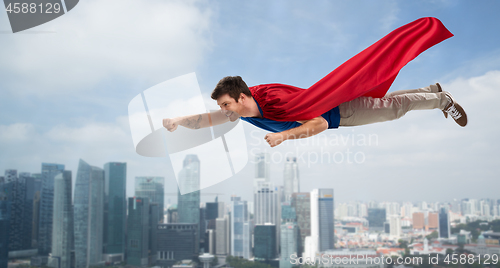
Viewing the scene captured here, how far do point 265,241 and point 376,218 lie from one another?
594 centimetres

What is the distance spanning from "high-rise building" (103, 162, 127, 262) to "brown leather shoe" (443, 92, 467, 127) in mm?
18546

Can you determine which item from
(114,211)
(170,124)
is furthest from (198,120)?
(114,211)

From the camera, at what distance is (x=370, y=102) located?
6.86ft

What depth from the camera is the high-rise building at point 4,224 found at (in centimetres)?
1656

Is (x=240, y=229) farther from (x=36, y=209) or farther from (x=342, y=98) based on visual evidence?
(x=342, y=98)

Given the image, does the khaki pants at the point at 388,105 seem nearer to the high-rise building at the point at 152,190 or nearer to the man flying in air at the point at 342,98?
the man flying in air at the point at 342,98

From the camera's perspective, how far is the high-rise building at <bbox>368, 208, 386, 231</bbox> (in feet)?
63.4

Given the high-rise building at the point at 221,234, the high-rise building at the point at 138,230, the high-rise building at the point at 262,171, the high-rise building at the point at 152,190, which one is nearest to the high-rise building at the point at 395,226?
the high-rise building at the point at 262,171

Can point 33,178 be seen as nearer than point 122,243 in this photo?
Yes

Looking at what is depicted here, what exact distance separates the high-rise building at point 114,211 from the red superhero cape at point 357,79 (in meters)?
18.4

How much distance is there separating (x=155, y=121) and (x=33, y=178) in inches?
718

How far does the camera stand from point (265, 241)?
19.2m

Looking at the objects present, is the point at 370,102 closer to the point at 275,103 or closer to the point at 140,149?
the point at 275,103

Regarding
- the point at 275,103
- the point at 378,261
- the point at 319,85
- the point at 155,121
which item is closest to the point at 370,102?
the point at 319,85
